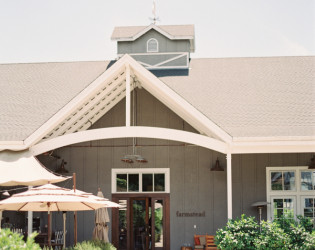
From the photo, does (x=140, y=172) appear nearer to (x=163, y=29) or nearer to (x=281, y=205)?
(x=281, y=205)

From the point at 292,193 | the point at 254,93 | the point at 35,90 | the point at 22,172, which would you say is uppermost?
the point at 35,90

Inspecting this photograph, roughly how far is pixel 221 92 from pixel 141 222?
16.3 ft

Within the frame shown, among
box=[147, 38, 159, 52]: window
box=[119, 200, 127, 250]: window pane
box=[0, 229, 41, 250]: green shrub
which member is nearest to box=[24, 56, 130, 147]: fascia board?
box=[119, 200, 127, 250]: window pane

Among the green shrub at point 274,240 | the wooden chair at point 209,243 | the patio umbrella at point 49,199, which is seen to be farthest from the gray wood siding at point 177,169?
the patio umbrella at point 49,199

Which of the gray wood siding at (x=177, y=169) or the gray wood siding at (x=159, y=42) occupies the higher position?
the gray wood siding at (x=159, y=42)

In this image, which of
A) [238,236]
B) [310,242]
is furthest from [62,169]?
[310,242]

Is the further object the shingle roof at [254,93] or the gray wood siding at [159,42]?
the gray wood siding at [159,42]

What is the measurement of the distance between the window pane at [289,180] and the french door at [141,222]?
375cm

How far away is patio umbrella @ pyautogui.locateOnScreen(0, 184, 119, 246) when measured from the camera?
398 inches

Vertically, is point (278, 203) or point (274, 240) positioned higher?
point (278, 203)

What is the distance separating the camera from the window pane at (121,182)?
16859mm

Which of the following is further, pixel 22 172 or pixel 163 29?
pixel 163 29

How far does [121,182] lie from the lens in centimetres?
1691

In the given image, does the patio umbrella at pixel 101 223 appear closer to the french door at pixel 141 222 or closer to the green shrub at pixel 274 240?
the french door at pixel 141 222
